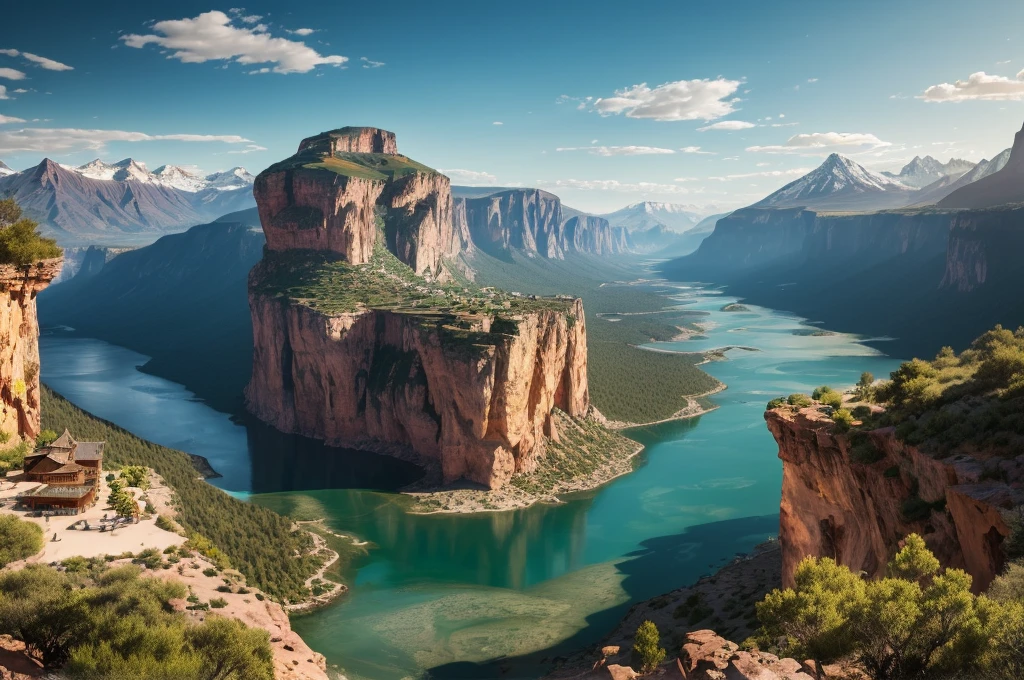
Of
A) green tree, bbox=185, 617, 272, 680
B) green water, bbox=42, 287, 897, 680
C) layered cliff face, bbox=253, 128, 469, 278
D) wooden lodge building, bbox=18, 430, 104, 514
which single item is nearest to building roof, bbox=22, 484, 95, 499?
wooden lodge building, bbox=18, 430, 104, 514

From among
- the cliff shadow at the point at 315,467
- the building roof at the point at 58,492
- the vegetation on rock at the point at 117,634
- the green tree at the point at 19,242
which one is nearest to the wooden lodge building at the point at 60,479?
the building roof at the point at 58,492

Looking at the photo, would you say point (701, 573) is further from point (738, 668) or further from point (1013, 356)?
point (738, 668)

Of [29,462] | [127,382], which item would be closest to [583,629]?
[29,462]

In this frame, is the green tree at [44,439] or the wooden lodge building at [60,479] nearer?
the wooden lodge building at [60,479]

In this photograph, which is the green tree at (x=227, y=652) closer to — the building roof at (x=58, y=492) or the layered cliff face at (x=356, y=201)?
the building roof at (x=58, y=492)

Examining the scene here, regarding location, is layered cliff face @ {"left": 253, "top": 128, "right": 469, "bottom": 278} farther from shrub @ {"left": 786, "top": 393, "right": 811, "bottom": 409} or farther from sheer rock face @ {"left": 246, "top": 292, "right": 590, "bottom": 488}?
shrub @ {"left": 786, "top": 393, "right": 811, "bottom": 409}

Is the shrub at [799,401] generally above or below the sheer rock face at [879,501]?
above

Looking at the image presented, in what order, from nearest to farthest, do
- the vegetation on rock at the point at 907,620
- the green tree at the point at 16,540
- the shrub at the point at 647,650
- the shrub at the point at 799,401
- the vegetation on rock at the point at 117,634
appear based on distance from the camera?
the vegetation on rock at the point at 907,620 → the vegetation on rock at the point at 117,634 → the green tree at the point at 16,540 → the shrub at the point at 647,650 → the shrub at the point at 799,401

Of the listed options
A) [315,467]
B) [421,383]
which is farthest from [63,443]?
[421,383]

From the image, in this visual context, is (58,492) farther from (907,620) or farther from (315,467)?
(315,467)
